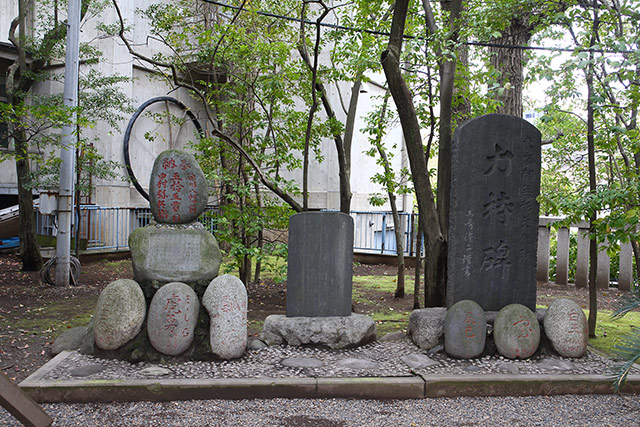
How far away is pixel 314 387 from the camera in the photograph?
184 inches

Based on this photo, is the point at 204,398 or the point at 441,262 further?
the point at 441,262

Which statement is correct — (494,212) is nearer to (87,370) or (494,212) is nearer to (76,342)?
(87,370)

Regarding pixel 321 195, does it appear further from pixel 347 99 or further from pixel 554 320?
pixel 554 320

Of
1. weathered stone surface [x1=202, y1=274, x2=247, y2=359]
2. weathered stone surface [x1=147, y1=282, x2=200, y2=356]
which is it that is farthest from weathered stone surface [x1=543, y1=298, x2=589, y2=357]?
weathered stone surface [x1=147, y1=282, x2=200, y2=356]

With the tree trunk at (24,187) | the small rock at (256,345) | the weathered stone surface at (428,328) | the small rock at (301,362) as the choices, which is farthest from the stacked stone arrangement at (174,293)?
the tree trunk at (24,187)

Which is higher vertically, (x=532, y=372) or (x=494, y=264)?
(x=494, y=264)

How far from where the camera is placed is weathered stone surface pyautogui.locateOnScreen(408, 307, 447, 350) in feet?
18.7

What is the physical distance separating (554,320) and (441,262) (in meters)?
1.56

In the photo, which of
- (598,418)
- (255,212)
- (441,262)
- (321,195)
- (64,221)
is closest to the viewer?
(598,418)

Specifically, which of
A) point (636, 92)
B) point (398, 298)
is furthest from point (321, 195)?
point (636, 92)

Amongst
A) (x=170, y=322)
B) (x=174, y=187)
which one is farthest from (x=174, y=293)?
(x=174, y=187)

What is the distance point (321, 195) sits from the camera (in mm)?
15242

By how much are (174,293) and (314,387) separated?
5.70 ft

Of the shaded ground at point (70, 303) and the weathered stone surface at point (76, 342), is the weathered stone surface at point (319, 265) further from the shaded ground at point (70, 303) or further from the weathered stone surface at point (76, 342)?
the weathered stone surface at point (76, 342)
